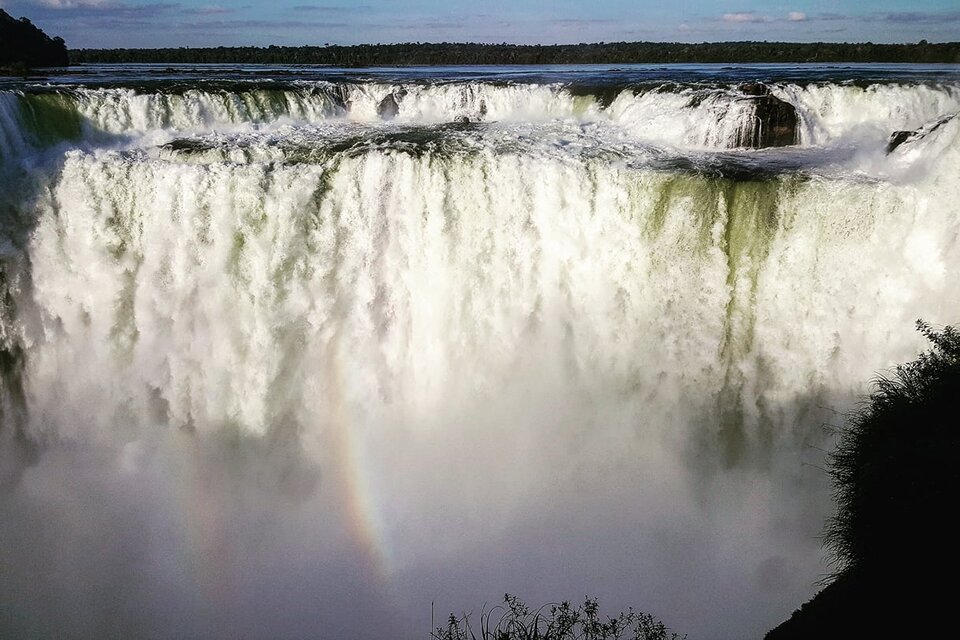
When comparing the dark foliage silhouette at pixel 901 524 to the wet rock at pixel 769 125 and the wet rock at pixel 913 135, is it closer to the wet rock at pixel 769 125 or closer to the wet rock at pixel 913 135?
A: the wet rock at pixel 913 135

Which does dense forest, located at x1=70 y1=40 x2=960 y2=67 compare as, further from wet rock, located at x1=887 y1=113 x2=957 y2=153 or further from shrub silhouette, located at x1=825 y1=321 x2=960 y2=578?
shrub silhouette, located at x1=825 y1=321 x2=960 y2=578

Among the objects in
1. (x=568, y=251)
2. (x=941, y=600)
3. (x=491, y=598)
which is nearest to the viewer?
(x=941, y=600)

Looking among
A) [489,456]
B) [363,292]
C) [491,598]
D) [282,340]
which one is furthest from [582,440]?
[282,340]

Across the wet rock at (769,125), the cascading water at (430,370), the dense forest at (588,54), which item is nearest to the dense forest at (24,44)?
the dense forest at (588,54)

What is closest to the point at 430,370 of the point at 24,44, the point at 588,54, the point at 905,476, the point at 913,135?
the point at 905,476

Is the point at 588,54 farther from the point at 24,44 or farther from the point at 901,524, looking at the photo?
the point at 901,524

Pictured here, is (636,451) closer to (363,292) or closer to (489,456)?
(489,456)

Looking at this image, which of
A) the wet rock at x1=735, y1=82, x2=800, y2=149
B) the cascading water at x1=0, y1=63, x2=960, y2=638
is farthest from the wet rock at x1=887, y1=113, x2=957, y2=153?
the wet rock at x1=735, y1=82, x2=800, y2=149
